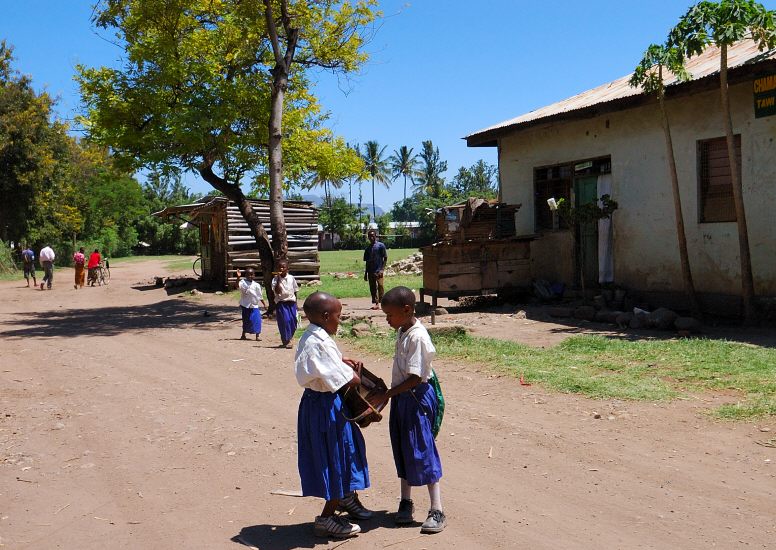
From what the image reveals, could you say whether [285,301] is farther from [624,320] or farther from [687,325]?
[687,325]

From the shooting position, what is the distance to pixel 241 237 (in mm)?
22969

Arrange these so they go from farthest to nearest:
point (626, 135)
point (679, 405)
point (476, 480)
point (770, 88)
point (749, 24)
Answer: point (626, 135) → point (770, 88) → point (749, 24) → point (679, 405) → point (476, 480)

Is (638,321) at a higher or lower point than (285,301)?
lower

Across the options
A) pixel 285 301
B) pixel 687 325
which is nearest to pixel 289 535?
pixel 285 301

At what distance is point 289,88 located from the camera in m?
18.1

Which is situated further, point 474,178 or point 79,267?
point 474,178

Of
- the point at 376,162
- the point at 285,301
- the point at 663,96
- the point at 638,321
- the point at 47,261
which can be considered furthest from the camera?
the point at 376,162

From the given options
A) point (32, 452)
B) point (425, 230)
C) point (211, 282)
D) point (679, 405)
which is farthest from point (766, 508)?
point (425, 230)

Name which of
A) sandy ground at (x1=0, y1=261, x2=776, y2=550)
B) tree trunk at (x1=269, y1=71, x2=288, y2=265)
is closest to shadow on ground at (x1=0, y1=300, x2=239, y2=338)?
tree trunk at (x1=269, y1=71, x2=288, y2=265)

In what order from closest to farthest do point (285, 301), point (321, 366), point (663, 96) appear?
point (321, 366) → point (285, 301) → point (663, 96)

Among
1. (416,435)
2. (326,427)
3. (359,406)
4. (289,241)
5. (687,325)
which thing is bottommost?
(687,325)

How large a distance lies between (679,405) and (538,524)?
Result: 3.20 meters

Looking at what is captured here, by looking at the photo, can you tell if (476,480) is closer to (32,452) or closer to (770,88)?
(32,452)

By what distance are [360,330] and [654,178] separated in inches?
251
